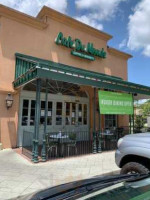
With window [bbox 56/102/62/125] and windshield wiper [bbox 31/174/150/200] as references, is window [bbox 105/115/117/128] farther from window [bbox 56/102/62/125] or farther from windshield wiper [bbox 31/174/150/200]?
windshield wiper [bbox 31/174/150/200]

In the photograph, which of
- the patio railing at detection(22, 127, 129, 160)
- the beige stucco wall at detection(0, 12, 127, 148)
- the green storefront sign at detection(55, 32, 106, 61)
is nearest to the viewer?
the patio railing at detection(22, 127, 129, 160)

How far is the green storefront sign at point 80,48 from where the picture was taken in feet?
36.6

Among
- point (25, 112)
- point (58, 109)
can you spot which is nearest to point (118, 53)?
point (58, 109)

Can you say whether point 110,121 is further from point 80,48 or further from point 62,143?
point 62,143

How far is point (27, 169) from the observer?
575 centimetres

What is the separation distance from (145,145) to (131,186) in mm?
1929

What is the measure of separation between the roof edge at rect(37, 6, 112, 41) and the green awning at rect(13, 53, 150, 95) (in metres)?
3.25

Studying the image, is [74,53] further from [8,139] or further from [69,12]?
[8,139]

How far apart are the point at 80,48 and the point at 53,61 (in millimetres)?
2334

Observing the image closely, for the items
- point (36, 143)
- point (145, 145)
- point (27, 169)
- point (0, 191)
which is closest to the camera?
point (145, 145)

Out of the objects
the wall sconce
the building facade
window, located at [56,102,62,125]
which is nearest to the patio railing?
the building facade

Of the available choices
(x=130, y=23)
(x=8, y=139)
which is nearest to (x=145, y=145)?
(x=8, y=139)

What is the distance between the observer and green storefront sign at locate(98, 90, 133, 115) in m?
8.32

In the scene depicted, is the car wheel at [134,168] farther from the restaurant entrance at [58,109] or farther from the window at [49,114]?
the window at [49,114]
